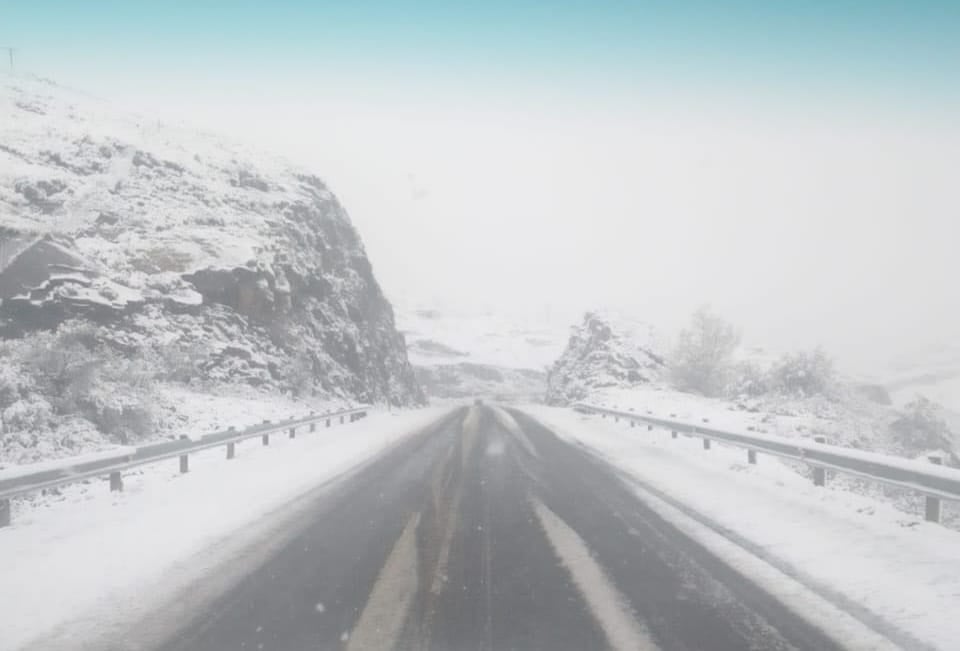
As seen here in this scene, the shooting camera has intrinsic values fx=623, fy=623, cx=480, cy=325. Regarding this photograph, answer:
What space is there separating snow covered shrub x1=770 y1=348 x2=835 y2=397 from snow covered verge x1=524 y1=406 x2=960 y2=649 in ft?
93.0

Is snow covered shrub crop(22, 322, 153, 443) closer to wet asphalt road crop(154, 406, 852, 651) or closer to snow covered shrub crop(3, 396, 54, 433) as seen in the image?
snow covered shrub crop(3, 396, 54, 433)

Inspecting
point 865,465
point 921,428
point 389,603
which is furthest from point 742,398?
point 389,603

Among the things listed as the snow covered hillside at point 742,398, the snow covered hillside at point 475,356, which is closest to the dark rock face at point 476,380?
the snow covered hillside at point 475,356

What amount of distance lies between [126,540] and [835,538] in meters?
8.01

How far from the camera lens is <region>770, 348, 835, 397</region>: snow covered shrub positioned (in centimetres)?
3828

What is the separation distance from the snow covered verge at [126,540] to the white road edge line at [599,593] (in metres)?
3.49

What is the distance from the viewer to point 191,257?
3391cm

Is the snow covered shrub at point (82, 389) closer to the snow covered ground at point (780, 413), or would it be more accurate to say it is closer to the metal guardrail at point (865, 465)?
the metal guardrail at point (865, 465)

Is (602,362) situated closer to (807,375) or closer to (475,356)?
(807,375)

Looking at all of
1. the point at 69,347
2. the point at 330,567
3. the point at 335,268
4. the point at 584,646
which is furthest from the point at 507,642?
the point at 335,268

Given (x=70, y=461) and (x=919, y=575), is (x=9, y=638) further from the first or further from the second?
(x=919, y=575)

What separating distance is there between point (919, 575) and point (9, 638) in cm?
739

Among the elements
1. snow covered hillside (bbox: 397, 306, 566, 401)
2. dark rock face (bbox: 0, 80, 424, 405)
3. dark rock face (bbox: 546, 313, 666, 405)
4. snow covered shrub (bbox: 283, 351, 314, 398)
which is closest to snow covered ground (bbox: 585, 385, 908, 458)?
dark rock face (bbox: 546, 313, 666, 405)

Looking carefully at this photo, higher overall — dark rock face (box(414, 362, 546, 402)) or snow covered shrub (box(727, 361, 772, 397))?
snow covered shrub (box(727, 361, 772, 397))
